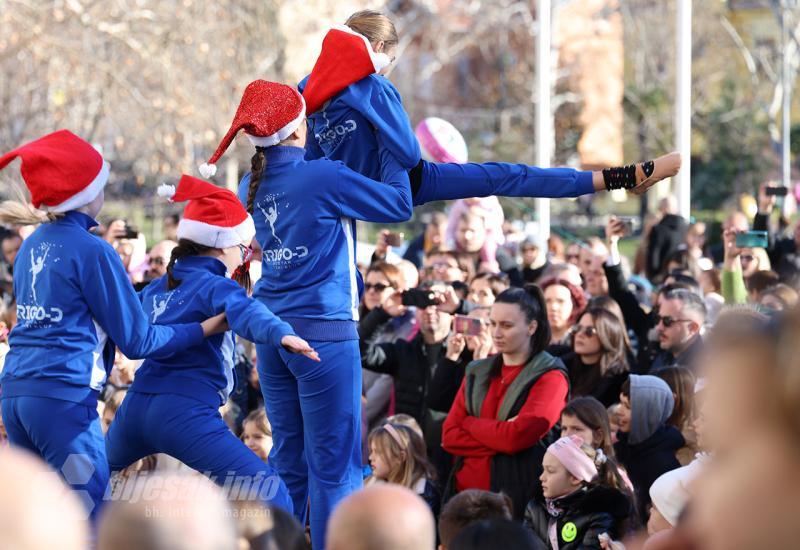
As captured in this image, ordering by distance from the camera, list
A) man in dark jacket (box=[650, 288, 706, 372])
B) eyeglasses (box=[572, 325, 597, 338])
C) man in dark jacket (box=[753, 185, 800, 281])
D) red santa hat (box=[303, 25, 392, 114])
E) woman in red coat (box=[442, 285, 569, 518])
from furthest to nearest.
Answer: man in dark jacket (box=[753, 185, 800, 281])
man in dark jacket (box=[650, 288, 706, 372])
eyeglasses (box=[572, 325, 597, 338])
woman in red coat (box=[442, 285, 569, 518])
red santa hat (box=[303, 25, 392, 114])

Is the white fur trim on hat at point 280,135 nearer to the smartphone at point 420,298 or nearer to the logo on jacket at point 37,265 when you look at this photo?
the logo on jacket at point 37,265

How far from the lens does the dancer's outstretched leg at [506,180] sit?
17.7 ft

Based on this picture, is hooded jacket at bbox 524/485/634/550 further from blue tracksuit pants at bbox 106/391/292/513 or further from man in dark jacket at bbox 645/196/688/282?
man in dark jacket at bbox 645/196/688/282

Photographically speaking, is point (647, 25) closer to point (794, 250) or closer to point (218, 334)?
point (794, 250)

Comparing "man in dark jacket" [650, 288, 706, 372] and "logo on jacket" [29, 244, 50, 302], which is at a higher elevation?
"logo on jacket" [29, 244, 50, 302]

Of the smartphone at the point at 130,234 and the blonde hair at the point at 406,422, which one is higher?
the smartphone at the point at 130,234

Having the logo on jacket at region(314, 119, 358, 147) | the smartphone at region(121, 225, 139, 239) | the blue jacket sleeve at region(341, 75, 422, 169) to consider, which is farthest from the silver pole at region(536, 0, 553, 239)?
the blue jacket sleeve at region(341, 75, 422, 169)

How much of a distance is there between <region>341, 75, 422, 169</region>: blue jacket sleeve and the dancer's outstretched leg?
0.16 metres

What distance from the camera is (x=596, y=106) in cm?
3984

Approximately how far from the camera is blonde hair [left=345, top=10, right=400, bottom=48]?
529 cm

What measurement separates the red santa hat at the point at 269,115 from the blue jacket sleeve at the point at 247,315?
21.2 inches

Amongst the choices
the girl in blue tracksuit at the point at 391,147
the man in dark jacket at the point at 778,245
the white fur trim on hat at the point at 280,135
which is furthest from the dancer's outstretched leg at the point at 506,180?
the man in dark jacket at the point at 778,245

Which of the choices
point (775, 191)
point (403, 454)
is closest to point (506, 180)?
point (403, 454)

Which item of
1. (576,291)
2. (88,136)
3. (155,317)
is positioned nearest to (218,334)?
(155,317)
